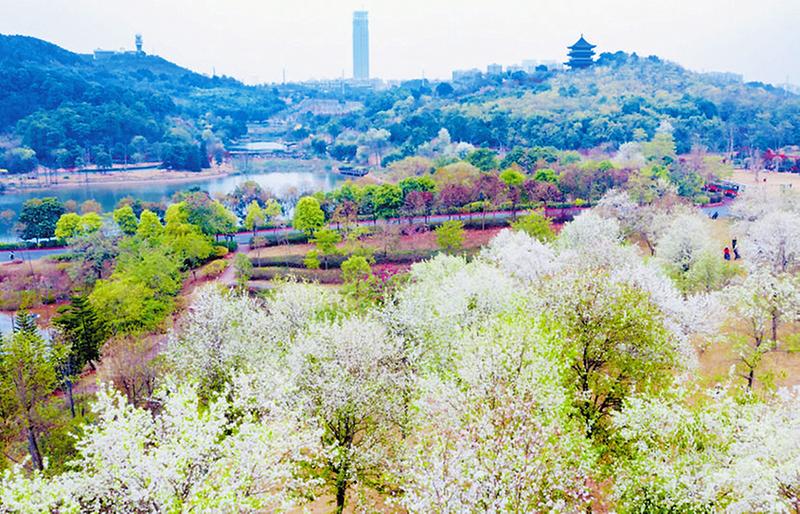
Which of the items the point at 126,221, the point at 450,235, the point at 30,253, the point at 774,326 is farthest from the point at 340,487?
the point at 30,253

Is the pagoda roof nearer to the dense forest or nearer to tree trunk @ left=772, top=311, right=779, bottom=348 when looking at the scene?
the dense forest

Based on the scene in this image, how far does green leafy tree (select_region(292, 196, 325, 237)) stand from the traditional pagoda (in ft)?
369

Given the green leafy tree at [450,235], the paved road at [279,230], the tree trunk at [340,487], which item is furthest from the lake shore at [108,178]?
the tree trunk at [340,487]

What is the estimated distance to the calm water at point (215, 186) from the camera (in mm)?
74062

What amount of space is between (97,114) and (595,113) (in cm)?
9060

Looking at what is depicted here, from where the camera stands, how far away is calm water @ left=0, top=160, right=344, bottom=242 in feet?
243

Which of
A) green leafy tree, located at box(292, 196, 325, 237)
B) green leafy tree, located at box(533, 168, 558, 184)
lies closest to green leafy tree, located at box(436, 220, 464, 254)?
green leafy tree, located at box(292, 196, 325, 237)

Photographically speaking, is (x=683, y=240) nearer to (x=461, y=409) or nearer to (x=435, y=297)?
(x=435, y=297)

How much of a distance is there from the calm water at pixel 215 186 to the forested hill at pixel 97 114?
1101 centimetres

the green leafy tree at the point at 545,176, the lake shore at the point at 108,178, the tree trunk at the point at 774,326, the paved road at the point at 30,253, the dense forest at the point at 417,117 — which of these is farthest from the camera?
the dense forest at the point at 417,117

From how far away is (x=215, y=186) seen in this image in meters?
87.9

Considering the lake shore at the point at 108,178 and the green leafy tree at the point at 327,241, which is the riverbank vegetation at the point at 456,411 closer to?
the green leafy tree at the point at 327,241

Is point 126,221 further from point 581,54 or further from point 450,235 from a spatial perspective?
point 581,54

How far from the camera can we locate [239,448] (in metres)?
10.2
